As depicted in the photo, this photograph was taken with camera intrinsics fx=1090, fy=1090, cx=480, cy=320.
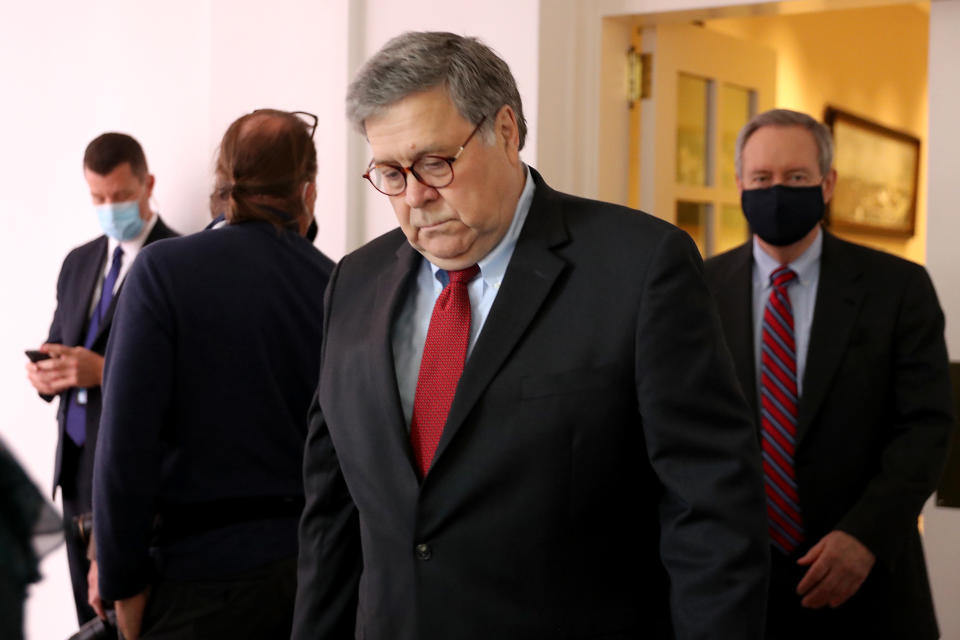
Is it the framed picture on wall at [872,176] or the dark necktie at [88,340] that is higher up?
the framed picture on wall at [872,176]

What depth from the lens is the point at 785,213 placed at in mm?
2629

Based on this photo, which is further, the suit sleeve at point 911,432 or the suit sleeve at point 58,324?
the suit sleeve at point 58,324

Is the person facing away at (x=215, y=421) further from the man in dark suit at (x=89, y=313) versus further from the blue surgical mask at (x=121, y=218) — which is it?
the blue surgical mask at (x=121, y=218)

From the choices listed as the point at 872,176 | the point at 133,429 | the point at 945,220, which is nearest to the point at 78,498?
the point at 133,429

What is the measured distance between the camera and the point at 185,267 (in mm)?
2309

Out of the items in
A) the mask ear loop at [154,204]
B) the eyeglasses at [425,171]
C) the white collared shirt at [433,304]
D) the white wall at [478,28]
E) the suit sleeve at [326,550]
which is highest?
the white wall at [478,28]

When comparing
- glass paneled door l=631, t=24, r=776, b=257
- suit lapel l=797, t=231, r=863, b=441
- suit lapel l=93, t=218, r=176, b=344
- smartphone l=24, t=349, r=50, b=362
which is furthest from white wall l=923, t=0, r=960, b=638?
smartphone l=24, t=349, r=50, b=362

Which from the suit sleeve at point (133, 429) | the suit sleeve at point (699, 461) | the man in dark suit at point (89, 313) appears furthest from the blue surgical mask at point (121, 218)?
the suit sleeve at point (699, 461)

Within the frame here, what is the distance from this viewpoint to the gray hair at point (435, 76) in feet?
5.33

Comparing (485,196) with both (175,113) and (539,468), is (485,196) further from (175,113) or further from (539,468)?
(175,113)

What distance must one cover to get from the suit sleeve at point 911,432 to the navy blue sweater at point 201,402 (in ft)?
4.18

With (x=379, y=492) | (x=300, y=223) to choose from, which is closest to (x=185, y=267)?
(x=300, y=223)

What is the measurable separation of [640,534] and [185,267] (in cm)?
118

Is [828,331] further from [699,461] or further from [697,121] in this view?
[697,121]
